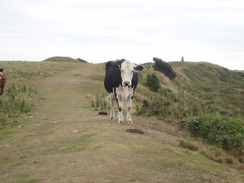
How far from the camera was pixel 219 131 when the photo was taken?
41.7 ft

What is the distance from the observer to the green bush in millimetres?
11670

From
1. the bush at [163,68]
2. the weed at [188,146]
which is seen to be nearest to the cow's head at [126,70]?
the weed at [188,146]

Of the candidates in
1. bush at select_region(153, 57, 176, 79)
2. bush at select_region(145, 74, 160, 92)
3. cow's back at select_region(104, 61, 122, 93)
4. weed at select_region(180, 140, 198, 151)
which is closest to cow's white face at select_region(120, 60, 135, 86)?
cow's back at select_region(104, 61, 122, 93)

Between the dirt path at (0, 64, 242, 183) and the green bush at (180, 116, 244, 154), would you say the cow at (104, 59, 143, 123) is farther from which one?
the green bush at (180, 116, 244, 154)

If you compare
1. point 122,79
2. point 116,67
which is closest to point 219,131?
point 122,79

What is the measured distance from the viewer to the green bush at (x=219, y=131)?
459 inches

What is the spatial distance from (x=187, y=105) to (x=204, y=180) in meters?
11.3

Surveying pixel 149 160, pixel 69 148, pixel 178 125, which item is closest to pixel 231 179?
pixel 149 160

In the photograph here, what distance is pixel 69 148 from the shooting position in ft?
27.7

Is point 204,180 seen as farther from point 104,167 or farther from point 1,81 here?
point 1,81

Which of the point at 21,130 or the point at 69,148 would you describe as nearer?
the point at 69,148

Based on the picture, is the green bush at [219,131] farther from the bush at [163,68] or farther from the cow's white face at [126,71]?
the bush at [163,68]

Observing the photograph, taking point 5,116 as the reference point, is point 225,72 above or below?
above

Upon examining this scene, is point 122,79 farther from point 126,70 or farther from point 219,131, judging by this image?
point 219,131
